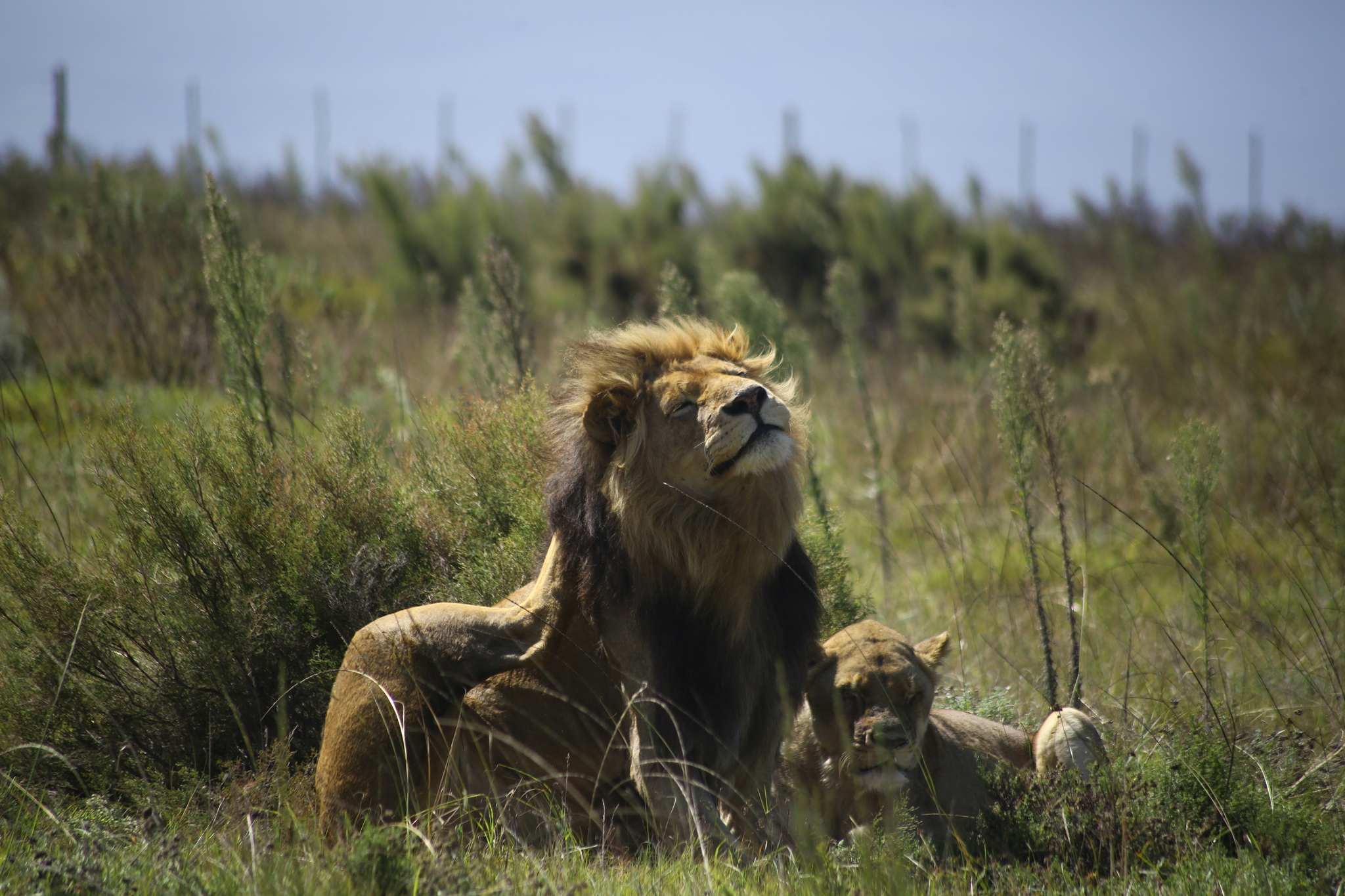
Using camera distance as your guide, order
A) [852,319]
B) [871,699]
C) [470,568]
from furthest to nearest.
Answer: [852,319] < [470,568] < [871,699]

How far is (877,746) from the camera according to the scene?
3.49 meters

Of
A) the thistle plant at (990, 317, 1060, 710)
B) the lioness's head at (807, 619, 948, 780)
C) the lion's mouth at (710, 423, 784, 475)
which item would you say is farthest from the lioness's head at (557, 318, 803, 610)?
the thistle plant at (990, 317, 1060, 710)

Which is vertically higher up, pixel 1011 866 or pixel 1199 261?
pixel 1199 261

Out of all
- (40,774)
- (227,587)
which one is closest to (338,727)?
(227,587)

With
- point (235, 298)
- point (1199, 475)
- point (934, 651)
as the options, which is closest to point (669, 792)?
point (934, 651)

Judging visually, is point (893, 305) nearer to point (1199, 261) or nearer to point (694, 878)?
point (1199, 261)

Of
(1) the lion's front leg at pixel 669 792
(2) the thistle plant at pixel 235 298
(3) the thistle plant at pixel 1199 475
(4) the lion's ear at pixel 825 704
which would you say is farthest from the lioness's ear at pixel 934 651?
(2) the thistle plant at pixel 235 298

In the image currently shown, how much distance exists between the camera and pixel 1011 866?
329cm

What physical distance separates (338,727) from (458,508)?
51.4 inches

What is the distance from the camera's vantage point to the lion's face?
122 inches

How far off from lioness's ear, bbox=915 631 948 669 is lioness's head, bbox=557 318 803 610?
3.15ft

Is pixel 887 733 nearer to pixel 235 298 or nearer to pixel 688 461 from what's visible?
pixel 688 461

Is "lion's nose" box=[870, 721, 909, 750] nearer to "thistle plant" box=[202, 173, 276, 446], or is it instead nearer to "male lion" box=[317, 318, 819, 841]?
"male lion" box=[317, 318, 819, 841]

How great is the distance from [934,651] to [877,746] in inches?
23.4
